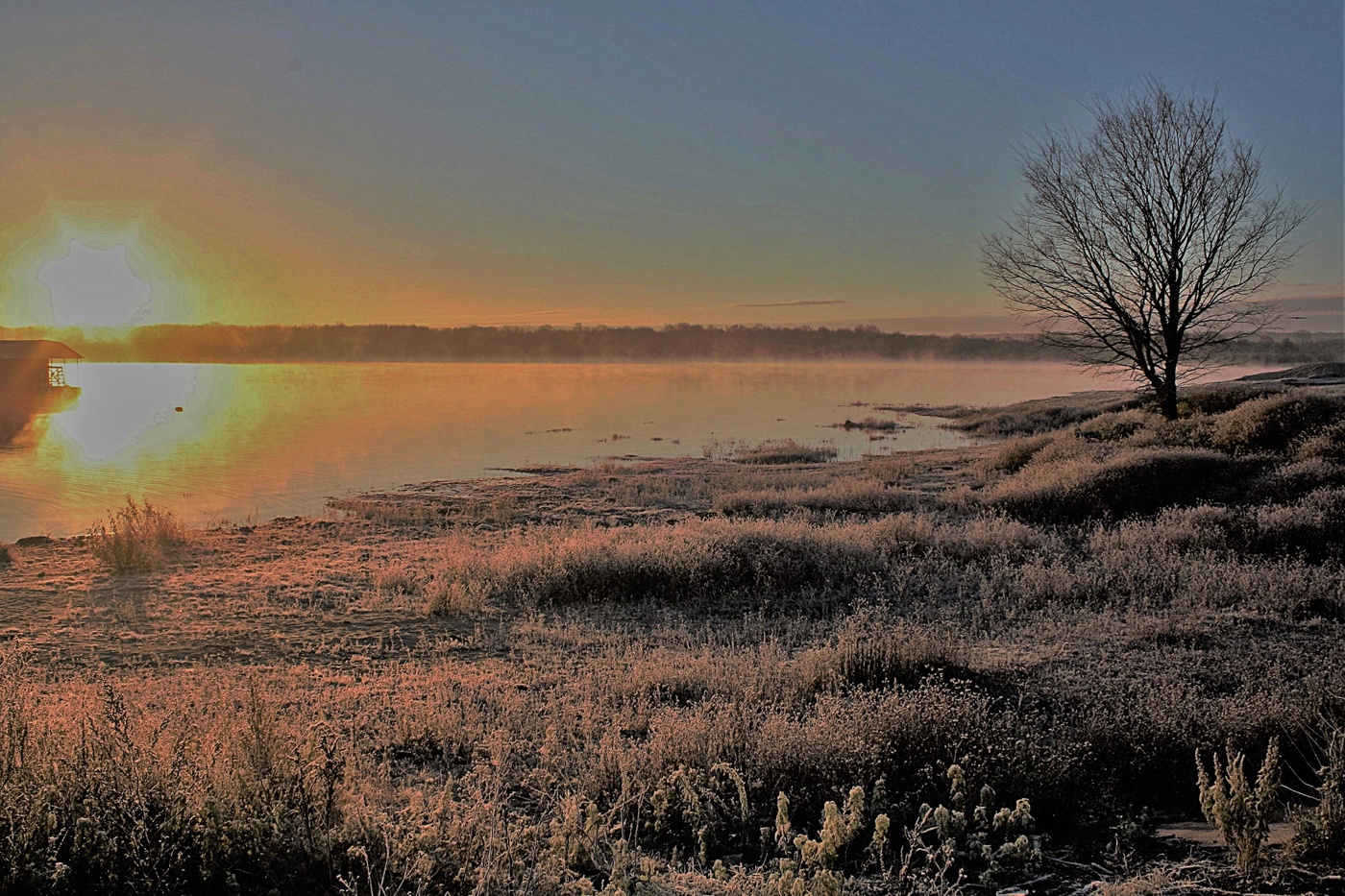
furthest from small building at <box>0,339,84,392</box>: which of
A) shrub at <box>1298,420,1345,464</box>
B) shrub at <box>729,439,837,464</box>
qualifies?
shrub at <box>1298,420,1345,464</box>

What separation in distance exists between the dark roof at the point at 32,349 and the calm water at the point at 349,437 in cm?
621

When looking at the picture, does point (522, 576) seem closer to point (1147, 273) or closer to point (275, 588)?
point (275, 588)

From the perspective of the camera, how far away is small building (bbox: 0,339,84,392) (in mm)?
75125

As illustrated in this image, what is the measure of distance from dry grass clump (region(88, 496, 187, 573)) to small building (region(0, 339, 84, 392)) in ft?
233

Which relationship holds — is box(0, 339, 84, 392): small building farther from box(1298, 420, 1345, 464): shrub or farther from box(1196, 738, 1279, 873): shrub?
box(1196, 738, 1279, 873): shrub

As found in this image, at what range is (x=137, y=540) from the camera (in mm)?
16688

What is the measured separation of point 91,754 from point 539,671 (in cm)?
391

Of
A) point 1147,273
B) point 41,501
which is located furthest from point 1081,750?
point 41,501

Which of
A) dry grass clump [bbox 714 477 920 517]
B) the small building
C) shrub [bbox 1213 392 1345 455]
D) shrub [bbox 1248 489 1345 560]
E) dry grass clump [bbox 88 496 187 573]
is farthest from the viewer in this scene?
the small building

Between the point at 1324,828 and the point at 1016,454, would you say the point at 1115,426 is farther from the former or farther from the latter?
the point at 1324,828

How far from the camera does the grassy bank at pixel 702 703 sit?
4312 mm

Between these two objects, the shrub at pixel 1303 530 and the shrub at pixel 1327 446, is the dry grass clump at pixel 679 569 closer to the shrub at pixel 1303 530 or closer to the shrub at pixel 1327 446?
the shrub at pixel 1303 530

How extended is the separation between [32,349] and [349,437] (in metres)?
48.9

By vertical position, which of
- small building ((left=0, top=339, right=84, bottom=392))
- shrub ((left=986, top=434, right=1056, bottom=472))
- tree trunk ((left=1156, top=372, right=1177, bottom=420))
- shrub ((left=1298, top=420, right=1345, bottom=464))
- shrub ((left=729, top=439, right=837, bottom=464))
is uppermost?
small building ((left=0, top=339, right=84, bottom=392))
